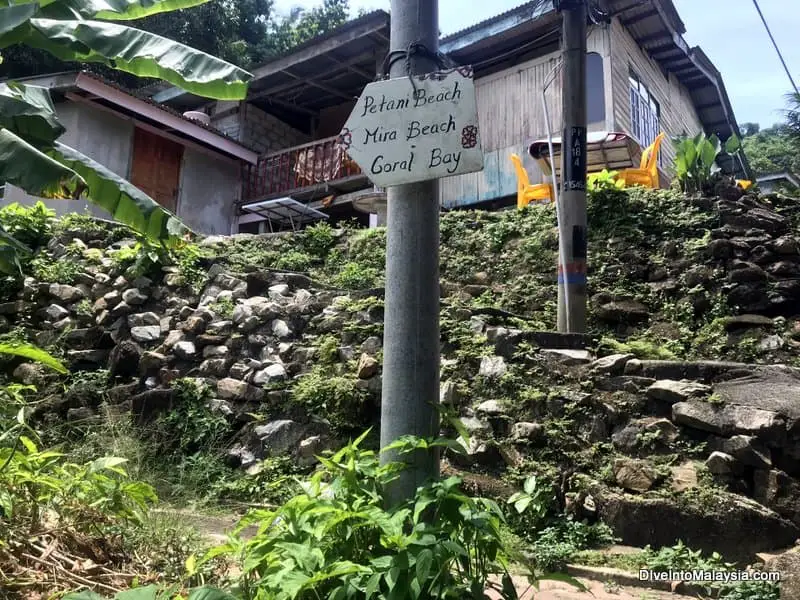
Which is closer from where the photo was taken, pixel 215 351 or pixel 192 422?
pixel 192 422

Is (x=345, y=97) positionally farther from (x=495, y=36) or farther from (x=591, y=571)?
(x=591, y=571)

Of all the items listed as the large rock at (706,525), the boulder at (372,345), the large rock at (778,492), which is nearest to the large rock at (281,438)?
the boulder at (372,345)

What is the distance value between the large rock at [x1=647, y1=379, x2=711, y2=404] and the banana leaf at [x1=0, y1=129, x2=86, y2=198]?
412cm

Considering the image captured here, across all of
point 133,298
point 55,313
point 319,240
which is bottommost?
point 55,313

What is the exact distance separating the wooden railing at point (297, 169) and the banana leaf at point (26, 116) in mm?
9461

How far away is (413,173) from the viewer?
2502 millimetres

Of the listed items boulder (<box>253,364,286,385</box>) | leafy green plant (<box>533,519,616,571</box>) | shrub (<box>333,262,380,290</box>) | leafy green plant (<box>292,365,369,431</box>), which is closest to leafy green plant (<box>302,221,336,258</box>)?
shrub (<box>333,262,380,290</box>)

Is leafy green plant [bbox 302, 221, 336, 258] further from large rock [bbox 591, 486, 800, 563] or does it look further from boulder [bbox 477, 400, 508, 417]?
large rock [bbox 591, 486, 800, 563]

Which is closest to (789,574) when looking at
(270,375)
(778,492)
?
(778,492)

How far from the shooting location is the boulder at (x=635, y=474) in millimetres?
4117

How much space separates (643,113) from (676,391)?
406 inches

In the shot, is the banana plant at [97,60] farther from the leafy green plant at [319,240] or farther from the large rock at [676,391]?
the leafy green plant at [319,240]

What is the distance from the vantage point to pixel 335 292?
6984 mm

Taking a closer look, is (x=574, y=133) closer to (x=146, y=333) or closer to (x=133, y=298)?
(x=146, y=333)
